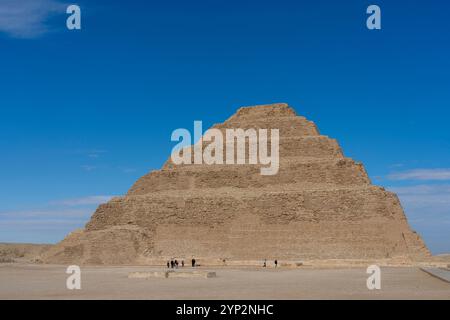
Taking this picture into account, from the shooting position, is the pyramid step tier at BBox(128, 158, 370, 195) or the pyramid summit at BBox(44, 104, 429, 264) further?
the pyramid step tier at BBox(128, 158, 370, 195)

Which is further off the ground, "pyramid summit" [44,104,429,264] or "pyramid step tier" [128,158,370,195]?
"pyramid step tier" [128,158,370,195]

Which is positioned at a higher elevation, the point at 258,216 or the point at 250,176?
the point at 250,176

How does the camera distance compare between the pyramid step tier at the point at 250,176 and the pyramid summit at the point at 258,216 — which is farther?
the pyramid step tier at the point at 250,176

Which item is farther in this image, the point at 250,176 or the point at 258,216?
the point at 250,176

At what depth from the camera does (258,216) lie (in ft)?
181

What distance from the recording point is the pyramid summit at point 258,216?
169ft

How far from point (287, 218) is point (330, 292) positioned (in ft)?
108

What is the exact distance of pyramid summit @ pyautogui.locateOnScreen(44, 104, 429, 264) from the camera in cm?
5147

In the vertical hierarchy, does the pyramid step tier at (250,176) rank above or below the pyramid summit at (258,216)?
above

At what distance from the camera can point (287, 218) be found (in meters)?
54.2
